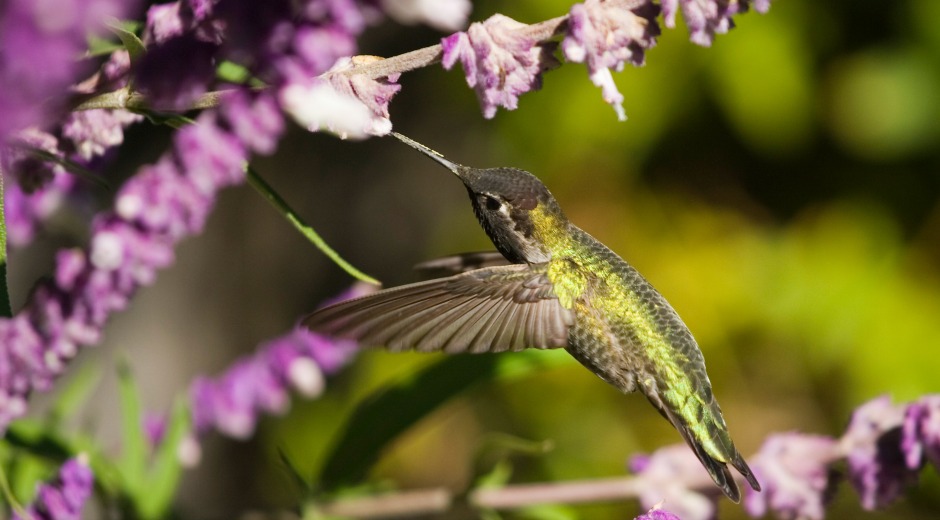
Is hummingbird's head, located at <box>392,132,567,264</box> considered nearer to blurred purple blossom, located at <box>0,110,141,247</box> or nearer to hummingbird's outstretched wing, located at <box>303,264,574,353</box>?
hummingbird's outstretched wing, located at <box>303,264,574,353</box>

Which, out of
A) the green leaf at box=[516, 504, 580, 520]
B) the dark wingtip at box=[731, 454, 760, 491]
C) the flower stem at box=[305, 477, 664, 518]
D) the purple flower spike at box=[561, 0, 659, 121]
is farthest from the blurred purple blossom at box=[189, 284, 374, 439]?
the purple flower spike at box=[561, 0, 659, 121]

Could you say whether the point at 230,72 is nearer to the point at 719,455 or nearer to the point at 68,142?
the point at 68,142

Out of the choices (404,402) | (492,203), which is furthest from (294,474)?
(492,203)

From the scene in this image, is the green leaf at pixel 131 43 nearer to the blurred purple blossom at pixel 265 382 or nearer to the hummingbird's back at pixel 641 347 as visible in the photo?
the hummingbird's back at pixel 641 347

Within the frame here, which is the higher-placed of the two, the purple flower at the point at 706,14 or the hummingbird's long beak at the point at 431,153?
the purple flower at the point at 706,14

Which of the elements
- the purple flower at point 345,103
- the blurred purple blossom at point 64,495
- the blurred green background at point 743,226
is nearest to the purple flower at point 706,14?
the purple flower at point 345,103

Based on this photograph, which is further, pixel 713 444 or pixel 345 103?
pixel 713 444
